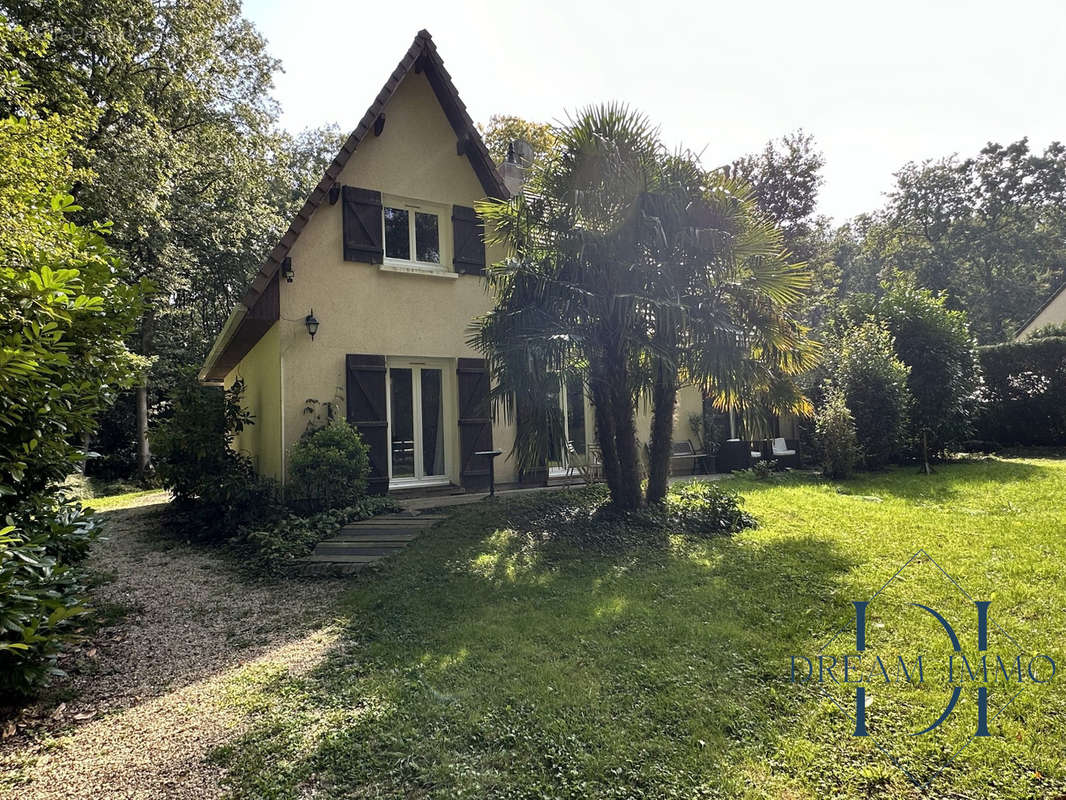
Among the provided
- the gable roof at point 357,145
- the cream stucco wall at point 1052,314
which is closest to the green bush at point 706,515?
the gable roof at point 357,145

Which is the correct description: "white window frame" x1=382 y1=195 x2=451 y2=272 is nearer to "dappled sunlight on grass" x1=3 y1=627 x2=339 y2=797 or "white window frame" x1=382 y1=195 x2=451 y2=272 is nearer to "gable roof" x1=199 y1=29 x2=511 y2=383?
"gable roof" x1=199 y1=29 x2=511 y2=383

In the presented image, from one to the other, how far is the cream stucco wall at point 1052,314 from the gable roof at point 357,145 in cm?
2127

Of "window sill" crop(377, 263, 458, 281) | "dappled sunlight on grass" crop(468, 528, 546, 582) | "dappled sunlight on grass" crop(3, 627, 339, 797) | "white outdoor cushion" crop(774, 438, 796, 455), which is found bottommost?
"dappled sunlight on grass" crop(3, 627, 339, 797)

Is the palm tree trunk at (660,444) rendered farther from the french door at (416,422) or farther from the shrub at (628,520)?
the french door at (416,422)

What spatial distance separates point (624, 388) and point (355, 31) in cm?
515

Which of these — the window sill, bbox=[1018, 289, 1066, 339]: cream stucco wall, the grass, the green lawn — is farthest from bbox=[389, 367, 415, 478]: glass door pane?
bbox=[1018, 289, 1066, 339]: cream stucco wall

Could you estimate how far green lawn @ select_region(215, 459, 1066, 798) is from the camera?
242 centimetres

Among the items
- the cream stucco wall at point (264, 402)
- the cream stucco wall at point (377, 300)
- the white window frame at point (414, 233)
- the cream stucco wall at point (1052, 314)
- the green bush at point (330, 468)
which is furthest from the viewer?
the cream stucco wall at point (1052, 314)

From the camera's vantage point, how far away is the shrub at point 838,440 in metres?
10.5

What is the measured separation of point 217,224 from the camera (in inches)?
633

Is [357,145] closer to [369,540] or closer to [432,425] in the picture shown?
[432,425]

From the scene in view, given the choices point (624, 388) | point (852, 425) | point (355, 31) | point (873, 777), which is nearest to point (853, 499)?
point (852, 425)

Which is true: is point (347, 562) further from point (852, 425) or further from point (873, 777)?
point (852, 425)

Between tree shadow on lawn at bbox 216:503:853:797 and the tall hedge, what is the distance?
11865mm
